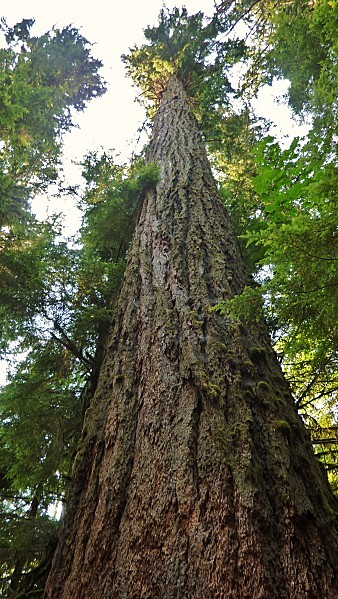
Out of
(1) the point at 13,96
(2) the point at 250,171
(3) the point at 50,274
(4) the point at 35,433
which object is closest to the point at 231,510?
(4) the point at 35,433

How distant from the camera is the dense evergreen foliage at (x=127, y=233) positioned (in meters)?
2.43

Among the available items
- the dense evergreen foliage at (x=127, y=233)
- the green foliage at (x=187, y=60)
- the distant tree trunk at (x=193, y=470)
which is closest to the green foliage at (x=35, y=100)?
the dense evergreen foliage at (x=127, y=233)

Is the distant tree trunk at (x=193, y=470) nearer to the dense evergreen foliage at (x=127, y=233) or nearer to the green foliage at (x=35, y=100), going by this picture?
the dense evergreen foliage at (x=127, y=233)

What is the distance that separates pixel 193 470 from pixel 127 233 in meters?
3.86

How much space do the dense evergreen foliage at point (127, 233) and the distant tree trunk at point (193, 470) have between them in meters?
0.43

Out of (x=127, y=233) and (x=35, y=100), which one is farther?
(x=35, y=100)

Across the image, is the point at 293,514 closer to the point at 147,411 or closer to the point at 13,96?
the point at 147,411

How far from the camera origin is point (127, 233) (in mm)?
5113

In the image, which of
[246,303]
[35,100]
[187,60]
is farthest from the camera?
[187,60]

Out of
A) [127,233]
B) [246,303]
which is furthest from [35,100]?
[246,303]

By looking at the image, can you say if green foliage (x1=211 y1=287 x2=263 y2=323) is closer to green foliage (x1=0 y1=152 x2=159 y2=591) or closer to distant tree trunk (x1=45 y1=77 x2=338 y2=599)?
distant tree trunk (x1=45 y1=77 x2=338 y2=599)

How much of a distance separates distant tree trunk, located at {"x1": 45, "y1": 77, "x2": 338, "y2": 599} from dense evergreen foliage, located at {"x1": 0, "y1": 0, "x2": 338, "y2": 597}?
0.43 metres

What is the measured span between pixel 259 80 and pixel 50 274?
7.31m

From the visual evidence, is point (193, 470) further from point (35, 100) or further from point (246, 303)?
point (35, 100)
